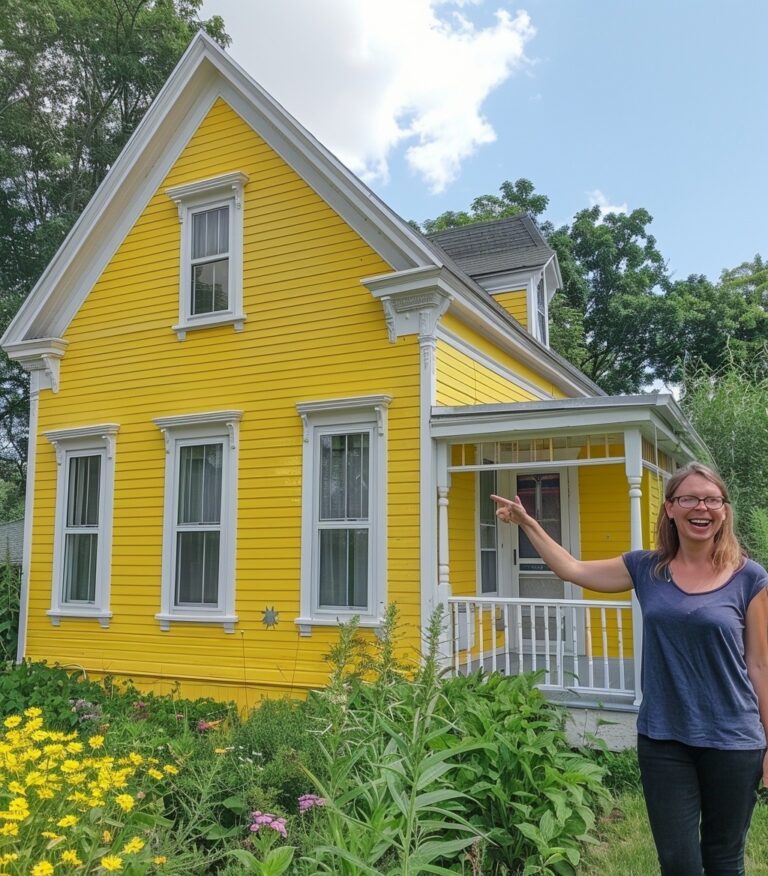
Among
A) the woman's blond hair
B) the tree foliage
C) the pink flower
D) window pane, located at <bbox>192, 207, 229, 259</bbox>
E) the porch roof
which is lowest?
the pink flower

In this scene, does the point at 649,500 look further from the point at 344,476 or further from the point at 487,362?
the point at 344,476

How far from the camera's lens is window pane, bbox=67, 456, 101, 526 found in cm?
995

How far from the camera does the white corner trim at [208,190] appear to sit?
9.27 metres

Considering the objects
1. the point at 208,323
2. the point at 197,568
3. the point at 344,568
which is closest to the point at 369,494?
the point at 344,568

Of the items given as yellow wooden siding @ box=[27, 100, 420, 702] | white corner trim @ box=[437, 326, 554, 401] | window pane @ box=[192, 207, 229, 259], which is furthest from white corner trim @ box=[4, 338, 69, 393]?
white corner trim @ box=[437, 326, 554, 401]

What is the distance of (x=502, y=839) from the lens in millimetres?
4125

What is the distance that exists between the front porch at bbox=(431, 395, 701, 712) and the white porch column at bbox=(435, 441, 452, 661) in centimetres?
1

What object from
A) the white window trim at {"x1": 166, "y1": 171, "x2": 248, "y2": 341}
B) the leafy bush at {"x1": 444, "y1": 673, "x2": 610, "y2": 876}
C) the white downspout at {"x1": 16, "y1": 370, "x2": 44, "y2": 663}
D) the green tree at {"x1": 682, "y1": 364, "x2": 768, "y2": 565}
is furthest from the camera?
the white downspout at {"x1": 16, "y1": 370, "x2": 44, "y2": 663}

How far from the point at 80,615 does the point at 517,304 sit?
815cm

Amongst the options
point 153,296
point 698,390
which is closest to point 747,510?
point 698,390

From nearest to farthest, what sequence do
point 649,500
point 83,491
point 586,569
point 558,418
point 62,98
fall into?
point 586,569
point 558,418
point 649,500
point 83,491
point 62,98

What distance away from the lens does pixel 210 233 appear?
9.58 m

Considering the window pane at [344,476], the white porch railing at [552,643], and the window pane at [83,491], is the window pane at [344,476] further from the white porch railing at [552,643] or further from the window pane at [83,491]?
the window pane at [83,491]

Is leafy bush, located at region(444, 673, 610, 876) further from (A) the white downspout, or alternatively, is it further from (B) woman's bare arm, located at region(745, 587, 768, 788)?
(A) the white downspout
